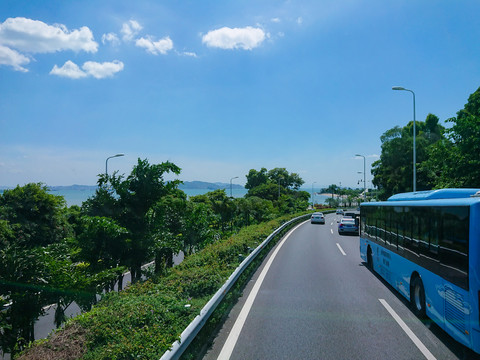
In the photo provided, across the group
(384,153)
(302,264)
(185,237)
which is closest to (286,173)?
(384,153)

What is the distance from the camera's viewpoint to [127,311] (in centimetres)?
580

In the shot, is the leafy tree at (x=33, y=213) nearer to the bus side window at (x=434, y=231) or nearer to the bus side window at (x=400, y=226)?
the bus side window at (x=400, y=226)

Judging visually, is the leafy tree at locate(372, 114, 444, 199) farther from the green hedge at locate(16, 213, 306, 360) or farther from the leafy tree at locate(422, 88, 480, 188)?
the green hedge at locate(16, 213, 306, 360)

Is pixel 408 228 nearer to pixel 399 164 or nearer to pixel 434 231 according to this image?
pixel 434 231

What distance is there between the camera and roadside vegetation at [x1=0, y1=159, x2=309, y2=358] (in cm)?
672

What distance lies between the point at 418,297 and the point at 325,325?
2.42 m

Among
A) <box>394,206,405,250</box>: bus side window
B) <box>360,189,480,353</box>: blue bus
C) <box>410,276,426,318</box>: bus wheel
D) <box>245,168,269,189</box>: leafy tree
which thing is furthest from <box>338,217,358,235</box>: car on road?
<box>245,168,269,189</box>: leafy tree

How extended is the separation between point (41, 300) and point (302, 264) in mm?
9201

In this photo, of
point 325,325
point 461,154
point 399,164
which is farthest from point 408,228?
point 399,164

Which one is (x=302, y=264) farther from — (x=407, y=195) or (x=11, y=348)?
(x=11, y=348)

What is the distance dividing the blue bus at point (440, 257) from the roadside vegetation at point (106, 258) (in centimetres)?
443

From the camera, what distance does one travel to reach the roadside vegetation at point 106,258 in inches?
265

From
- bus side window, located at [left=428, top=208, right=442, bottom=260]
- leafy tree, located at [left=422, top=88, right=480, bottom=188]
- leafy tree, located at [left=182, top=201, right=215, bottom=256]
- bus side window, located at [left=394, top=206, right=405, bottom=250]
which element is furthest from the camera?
leafy tree, located at [left=182, top=201, right=215, bottom=256]

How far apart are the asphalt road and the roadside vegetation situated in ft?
3.30
